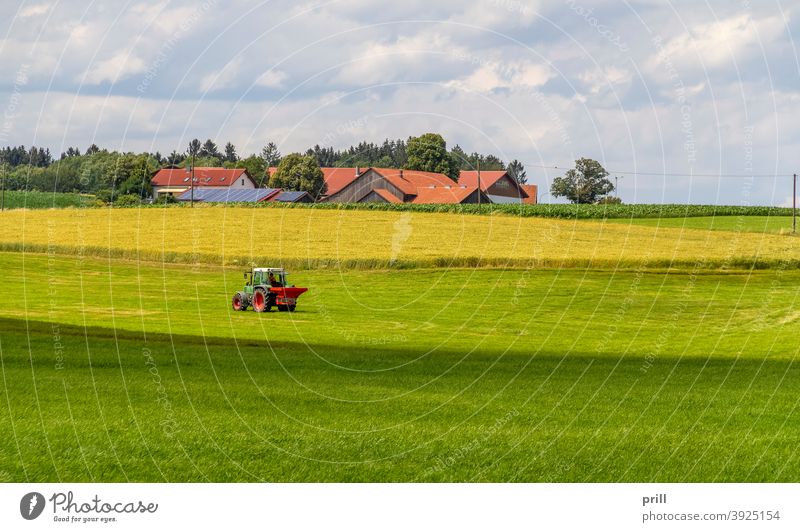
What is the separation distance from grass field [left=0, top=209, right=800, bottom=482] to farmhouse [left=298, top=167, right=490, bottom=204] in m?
34.0

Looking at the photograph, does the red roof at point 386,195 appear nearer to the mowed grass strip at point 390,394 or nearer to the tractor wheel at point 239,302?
the mowed grass strip at point 390,394

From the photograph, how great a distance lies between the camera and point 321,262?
8444 centimetres

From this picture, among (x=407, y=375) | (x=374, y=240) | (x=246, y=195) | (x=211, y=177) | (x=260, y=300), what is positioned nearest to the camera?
(x=407, y=375)

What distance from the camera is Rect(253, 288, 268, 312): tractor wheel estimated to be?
58.0m

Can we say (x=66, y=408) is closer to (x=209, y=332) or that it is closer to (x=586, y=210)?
(x=209, y=332)

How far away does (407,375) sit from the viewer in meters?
33.1

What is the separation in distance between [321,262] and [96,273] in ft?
57.8

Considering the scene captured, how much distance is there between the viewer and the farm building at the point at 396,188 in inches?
4732

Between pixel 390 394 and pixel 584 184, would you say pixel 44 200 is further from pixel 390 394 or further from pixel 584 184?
pixel 390 394

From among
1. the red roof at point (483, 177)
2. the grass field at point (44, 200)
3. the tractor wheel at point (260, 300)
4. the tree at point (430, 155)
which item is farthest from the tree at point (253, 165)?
the tractor wheel at point (260, 300)

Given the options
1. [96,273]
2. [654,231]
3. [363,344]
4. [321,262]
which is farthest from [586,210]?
[363,344]

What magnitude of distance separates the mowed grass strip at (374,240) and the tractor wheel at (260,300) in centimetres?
1918
